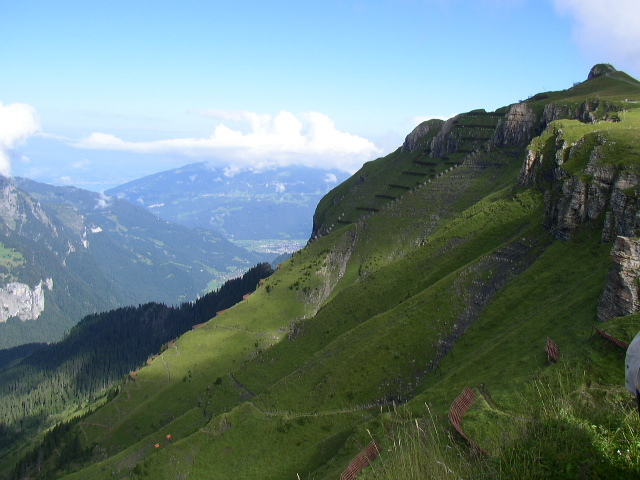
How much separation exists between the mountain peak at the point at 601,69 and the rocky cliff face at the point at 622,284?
579ft

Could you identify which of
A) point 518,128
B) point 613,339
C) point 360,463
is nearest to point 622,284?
point 613,339

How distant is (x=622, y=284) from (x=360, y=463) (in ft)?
97.2

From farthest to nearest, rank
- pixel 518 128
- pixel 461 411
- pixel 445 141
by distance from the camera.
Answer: pixel 445 141 → pixel 518 128 → pixel 461 411

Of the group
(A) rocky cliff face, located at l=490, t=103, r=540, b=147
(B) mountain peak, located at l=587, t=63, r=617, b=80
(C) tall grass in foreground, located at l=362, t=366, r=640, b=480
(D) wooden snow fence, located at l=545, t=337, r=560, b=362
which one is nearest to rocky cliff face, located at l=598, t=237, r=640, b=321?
(D) wooden snow fence, located at l=545, t=337, r=560, b=362

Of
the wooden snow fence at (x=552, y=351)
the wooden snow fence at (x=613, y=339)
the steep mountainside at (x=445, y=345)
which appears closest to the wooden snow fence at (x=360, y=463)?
the steep mountainside at (x=445, y=345)

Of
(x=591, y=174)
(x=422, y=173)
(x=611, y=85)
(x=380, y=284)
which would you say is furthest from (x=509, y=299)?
(x=611, y=85)

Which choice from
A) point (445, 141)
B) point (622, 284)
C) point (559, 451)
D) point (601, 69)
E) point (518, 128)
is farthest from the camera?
point (601, 69)

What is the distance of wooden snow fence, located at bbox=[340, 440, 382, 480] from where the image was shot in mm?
29789

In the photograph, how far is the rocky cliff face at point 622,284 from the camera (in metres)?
41.2

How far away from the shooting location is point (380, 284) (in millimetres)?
100688

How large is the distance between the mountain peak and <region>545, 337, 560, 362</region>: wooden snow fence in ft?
616

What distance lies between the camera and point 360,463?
31906mm

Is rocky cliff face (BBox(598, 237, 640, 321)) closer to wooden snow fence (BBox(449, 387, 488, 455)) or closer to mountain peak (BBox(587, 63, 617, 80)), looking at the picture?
wooden snow fence (BBox(449, 387, 488, 455))

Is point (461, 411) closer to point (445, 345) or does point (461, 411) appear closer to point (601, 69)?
point (445, 345)
